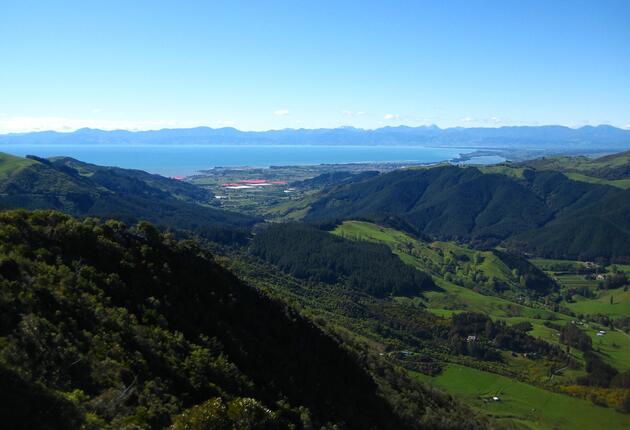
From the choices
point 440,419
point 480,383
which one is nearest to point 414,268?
point 480,383

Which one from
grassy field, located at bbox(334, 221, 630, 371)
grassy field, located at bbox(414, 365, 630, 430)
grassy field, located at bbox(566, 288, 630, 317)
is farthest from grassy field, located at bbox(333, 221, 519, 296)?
grassy field, located at bbox(414, 365, 630, 430)

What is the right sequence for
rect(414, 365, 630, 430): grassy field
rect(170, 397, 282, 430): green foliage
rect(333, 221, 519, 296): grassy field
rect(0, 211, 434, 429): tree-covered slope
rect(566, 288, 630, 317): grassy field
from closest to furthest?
rect(170, 397, 282, 430): green foliage < rect(0, 211, 434, 429): tree-covered slope < rect(414, 365, 630, 430): grassy field < rect(566, 288, 630, 317): grassy field < rect(333, 221, 519, 296): grassy field

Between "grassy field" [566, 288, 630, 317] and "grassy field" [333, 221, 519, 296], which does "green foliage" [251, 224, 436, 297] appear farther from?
"grassy field" [566, 288, 630, 317]

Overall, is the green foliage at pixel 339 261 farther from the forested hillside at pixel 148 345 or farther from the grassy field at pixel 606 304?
the forested hillside at pixel 148 345

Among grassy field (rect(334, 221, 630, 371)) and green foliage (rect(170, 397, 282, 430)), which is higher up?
green foliage (rect(170, 397, 282, 430))

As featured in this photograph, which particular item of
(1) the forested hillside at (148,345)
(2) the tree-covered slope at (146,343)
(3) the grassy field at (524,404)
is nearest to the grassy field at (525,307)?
(3) the grassy field at (524,404)

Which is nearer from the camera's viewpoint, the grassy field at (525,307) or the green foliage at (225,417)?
the green foliage at (225,417)

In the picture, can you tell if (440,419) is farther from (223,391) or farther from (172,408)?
(172,408)
